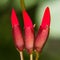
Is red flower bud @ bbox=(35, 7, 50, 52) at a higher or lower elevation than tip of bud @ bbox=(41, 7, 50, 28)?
lower

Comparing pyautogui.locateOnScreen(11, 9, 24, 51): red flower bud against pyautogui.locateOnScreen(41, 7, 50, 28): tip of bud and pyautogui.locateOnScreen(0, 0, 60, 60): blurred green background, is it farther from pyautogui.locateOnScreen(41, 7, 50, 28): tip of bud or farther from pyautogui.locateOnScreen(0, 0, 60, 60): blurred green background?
pyautogui.locateOnScreen(0, 0, 60, 60): blurred green background

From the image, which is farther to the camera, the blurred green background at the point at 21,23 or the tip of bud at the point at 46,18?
the blurred green background at the point at 21,23

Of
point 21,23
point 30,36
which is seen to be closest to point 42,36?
point 30,36

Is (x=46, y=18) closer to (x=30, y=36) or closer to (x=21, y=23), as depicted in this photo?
(x=30, y=36)

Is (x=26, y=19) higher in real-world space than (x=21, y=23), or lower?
higher

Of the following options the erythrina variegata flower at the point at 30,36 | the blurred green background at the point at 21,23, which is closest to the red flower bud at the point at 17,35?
the erythrina variegata flower at the point at 30,36

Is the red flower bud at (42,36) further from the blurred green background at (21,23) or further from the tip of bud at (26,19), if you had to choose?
the blurred green background at (21,23)

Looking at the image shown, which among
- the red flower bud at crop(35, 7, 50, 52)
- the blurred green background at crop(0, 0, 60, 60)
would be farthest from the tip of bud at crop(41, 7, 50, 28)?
the blurred green background at crop(0, 0, 60, 60)

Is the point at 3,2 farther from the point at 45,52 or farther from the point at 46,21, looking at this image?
the point at 46,21

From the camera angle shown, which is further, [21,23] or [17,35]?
[21,23]
